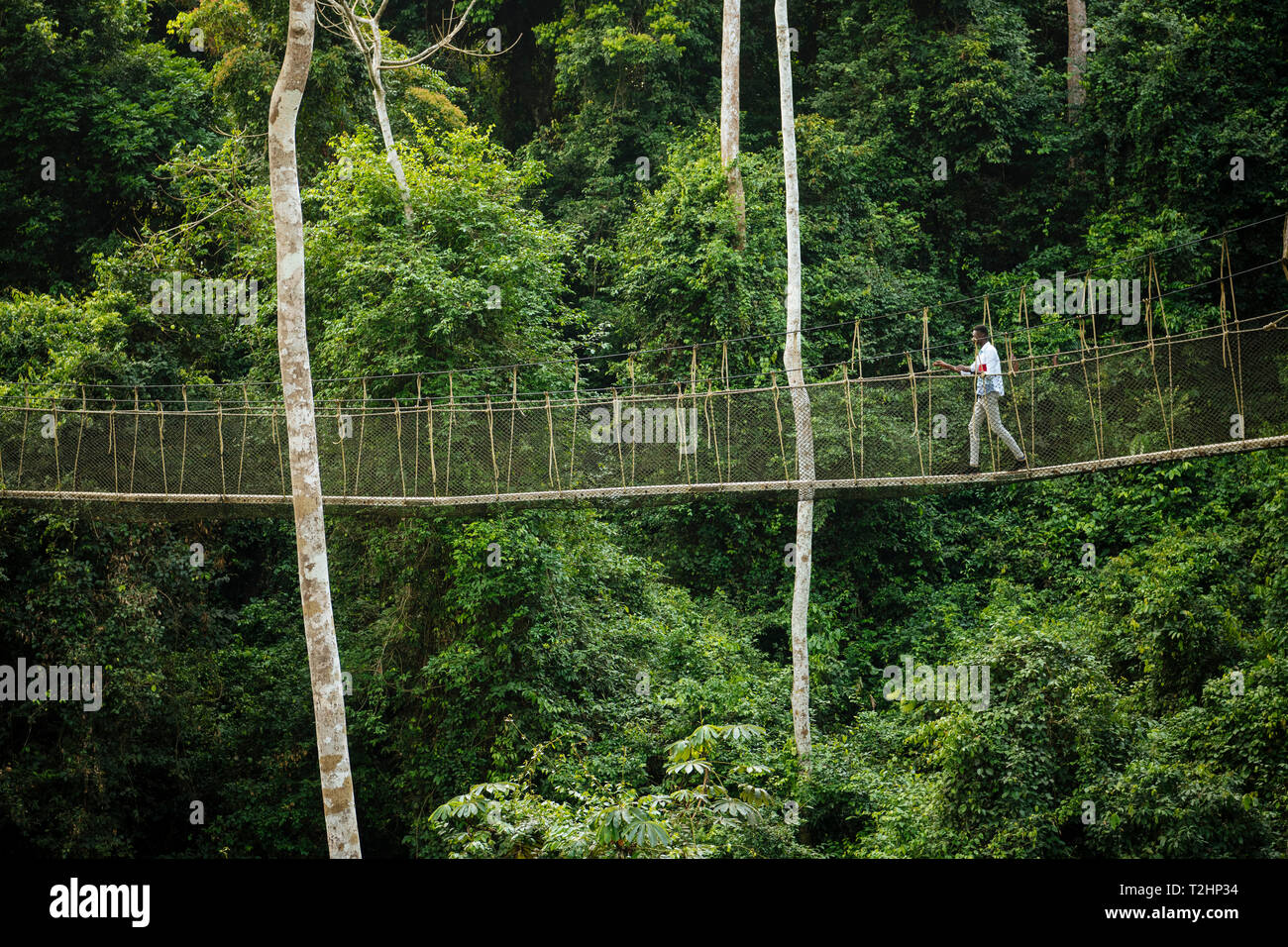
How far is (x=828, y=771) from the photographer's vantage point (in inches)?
407

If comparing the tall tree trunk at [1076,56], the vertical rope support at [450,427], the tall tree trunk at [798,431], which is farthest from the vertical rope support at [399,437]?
the tall tree trunk at [1076,56]

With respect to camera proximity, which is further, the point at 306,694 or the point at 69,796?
the point at 306,694

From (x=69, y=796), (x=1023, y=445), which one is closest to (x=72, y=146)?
(x=69, y=796)

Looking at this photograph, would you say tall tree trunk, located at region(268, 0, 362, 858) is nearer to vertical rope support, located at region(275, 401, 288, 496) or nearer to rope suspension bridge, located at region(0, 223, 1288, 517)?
rope suspension bridge, located at region(0, 223, 1288, 517)

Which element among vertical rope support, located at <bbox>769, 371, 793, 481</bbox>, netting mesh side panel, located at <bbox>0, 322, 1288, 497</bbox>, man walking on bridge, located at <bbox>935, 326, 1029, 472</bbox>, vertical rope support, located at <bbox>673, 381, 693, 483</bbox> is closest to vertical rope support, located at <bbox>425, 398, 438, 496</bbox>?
Answer: netting mesh side panel, located at <bbox>0, 322, 1288, 497</bbox>

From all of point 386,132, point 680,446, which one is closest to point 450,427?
point 680,446

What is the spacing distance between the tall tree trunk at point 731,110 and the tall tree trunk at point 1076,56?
5.40 metres

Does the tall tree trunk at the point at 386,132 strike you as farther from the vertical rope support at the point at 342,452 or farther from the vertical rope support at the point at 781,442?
the vertical rope support at the point at 781,442

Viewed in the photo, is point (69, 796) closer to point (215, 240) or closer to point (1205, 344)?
point (215, 240)

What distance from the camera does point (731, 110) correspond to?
1405 cm

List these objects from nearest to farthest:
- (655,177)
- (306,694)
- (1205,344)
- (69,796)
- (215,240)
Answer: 1. (1205,344)
2. (69,796)
3. (306,694)
4. (215,240)
5. (655,177)

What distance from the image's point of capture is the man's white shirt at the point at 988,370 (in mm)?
7949

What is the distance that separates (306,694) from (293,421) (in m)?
5.52

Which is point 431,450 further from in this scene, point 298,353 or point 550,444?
point 298,353
